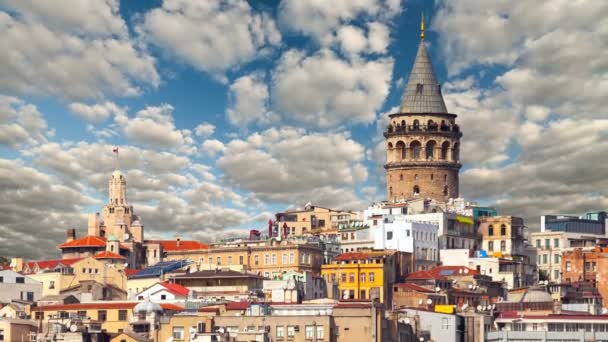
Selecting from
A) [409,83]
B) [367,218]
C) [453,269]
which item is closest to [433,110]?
[409,83]

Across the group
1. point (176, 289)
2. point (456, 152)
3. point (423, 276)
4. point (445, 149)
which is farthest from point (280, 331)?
point (456, 152)

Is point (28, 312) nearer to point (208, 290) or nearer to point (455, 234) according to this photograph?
point (208, 290)

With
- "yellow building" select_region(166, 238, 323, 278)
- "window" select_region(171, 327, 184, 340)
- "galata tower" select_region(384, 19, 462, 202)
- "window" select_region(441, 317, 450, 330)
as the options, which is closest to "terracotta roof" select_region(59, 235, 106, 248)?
"yellow building" select_region(166, 238, 323, 278)

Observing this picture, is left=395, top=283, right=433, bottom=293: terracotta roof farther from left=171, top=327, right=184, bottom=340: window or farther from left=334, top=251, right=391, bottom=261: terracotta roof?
left=171, top=327, right=184, bottom=340: window

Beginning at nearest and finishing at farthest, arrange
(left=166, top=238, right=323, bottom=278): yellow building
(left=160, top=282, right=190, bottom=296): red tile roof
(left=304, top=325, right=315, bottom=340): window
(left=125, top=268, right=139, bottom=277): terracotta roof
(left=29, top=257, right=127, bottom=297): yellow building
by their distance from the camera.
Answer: (left=304, top=325, right=315, bottom=340): window, (left=160, top=282, right=190, bottom=296): red tile roof, (left=29, top=257, right=127, bottom=297): yellow building, (left=166, top=238, right=323, bottom=278): yellow building, (left=125, top=268, right=139, bottom=277): terracotta roof

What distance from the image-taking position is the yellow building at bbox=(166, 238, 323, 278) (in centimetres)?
16825

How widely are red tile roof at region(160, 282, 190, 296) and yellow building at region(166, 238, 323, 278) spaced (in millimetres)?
16243

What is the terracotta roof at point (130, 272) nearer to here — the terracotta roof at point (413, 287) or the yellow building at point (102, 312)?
the yellow building at point (102, 312)

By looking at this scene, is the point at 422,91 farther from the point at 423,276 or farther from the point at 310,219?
the point at 423,276

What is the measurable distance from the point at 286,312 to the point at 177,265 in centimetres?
5107

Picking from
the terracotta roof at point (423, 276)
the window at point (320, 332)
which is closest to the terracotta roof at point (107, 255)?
the terracotta roof at point (423, 276)

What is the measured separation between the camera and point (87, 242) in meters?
194

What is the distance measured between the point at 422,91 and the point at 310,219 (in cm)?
2199

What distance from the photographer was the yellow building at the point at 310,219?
194 m
